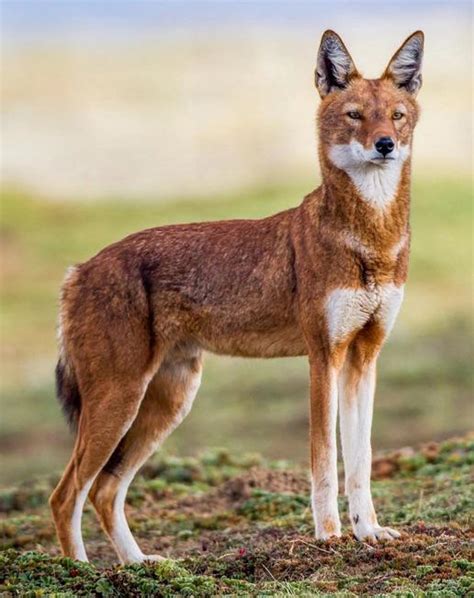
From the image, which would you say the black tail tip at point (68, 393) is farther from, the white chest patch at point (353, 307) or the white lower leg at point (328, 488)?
the white chest patch at point (353, 307)

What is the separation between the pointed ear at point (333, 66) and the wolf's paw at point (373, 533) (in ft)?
10.3

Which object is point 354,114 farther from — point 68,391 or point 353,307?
point 68,391

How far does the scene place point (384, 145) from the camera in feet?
30.8

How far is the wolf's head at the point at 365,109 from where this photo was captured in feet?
31.3

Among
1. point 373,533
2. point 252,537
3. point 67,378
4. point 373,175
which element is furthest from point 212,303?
point 373,533

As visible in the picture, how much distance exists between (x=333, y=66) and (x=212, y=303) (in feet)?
6.58

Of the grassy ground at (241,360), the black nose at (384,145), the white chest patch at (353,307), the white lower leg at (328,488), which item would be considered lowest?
the grassy ground at (241,360)

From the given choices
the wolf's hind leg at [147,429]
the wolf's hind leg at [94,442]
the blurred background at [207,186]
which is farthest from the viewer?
the blurred background at [207,186]

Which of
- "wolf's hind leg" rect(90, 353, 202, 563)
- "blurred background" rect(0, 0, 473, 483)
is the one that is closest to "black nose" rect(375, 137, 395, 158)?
"wolf's hind leg" rect(90, 353, 202, 563)

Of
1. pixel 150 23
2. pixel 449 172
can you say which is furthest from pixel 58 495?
pixel 150 23

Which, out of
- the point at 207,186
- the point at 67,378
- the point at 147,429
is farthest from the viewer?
the point at 207,186

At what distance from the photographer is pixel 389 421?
21.1 meters

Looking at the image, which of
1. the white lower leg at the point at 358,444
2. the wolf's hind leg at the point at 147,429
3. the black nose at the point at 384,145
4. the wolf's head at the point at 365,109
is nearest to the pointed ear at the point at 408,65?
the wolf's head at the point at 365,109

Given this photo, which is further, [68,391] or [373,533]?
[68,391]
